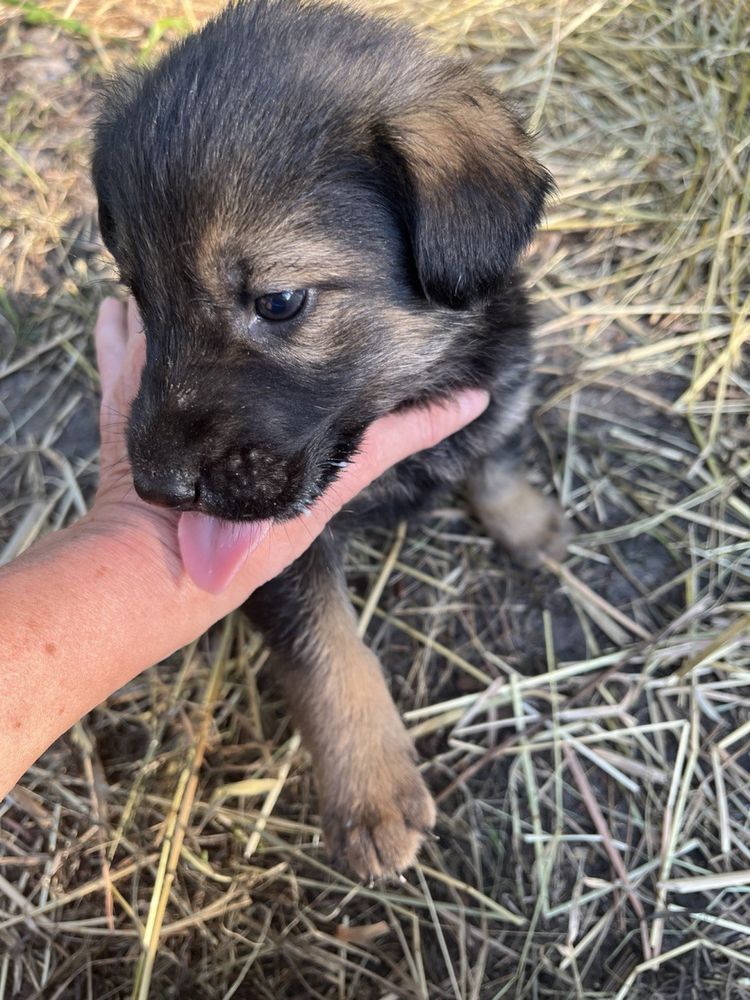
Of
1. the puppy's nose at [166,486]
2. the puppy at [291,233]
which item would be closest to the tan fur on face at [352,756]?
the puppy at [291,233]

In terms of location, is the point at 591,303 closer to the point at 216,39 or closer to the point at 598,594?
the point at 598,594

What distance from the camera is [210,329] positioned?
1.43m

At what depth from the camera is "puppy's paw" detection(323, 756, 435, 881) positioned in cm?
195

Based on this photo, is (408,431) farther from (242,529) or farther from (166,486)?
(166,486)

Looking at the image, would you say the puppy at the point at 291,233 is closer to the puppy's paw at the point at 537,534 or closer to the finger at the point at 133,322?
the finger at the point at 133,322

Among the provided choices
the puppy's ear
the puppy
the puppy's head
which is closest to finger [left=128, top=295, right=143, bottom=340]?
the puppy

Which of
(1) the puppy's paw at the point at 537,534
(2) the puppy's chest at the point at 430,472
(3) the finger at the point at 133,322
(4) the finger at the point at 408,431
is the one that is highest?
(3) the finger at the point at 133,322

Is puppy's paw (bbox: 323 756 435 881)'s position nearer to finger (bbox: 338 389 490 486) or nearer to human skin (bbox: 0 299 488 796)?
human skin (bbox: 0 299 488 796)

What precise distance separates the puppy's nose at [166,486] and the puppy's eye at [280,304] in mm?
323

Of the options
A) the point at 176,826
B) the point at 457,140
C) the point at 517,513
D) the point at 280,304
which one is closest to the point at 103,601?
the point at 280,304

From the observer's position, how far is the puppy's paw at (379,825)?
1945 millimetres

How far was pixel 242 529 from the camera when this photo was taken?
160cm

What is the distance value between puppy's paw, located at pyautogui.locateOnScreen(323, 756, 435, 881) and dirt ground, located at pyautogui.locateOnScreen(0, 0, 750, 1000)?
15 centimetres

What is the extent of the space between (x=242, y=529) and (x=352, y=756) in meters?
0.71
